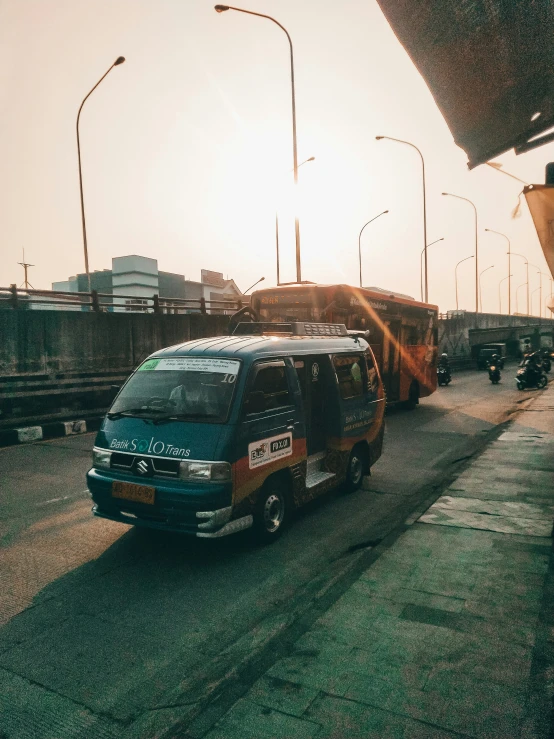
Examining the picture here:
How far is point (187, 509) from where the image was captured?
17.0 ft

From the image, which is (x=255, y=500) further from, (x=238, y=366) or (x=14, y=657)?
(x=14, y=657)

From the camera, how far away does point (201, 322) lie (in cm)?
2092

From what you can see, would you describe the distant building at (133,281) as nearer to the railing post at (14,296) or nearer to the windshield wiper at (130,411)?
the railing post at (14,296)

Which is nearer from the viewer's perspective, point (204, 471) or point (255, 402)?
point (204, 471)

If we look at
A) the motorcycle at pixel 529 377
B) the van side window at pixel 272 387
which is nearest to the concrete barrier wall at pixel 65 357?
the van side window at pixel 272 387

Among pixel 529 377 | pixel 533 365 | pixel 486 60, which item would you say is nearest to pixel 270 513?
pixel 486 60

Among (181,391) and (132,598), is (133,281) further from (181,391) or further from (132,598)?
(132,598)

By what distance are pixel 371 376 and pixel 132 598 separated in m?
5.34

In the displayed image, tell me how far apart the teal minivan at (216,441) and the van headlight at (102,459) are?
0.01 meters

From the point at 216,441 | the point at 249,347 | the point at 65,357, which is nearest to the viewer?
the point at 216,441

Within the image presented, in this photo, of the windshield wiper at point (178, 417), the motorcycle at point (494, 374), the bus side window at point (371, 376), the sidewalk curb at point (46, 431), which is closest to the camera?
the windshield wiper at point (178, 417)

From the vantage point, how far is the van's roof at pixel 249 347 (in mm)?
6242

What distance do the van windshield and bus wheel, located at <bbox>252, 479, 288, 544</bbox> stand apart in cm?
102

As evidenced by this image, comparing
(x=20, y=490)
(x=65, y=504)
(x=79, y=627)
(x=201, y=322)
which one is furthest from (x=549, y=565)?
(x=201, y=322)
